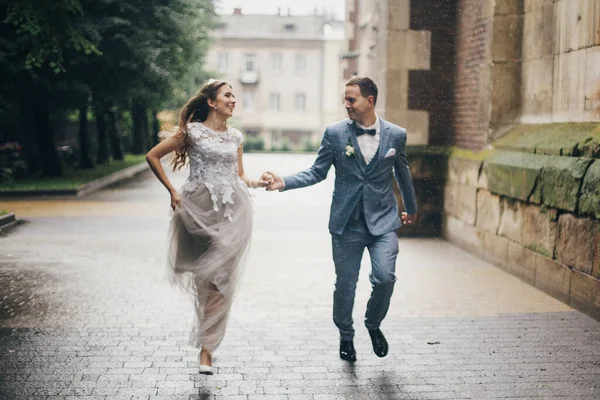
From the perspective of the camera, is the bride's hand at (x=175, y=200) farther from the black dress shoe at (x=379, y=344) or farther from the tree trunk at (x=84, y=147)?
the tree trunk at (x=84, y=147)

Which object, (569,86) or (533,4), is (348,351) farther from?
(533,4)

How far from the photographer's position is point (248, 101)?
7831 cm

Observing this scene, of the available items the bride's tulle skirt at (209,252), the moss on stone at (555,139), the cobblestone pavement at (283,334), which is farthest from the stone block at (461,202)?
the bride's tulle skirt at (209,252)

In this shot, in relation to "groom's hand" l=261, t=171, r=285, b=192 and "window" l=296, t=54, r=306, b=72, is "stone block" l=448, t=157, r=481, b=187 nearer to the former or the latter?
"groom's hand" l=261, t=171, r=285, b=192

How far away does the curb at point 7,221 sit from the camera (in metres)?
14.2

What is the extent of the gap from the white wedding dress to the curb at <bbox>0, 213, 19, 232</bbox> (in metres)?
8.85

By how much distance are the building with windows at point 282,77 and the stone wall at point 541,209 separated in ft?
217

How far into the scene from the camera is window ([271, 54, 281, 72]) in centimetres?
7800

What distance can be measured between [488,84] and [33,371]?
7242mm

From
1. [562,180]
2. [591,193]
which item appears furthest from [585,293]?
[562,180]

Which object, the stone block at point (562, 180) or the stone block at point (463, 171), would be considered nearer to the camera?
the stone block at point (562, 180)

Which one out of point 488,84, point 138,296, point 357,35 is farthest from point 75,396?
point 357,35

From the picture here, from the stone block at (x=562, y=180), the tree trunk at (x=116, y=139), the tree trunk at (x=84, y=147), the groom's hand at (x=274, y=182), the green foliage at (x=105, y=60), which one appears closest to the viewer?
the groom's hand at (x=274, y=182)

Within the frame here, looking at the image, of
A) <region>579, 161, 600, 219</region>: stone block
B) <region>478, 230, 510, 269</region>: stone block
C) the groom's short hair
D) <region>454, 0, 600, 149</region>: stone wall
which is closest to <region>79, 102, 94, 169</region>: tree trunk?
<region>454, 0, 600, 149</region>: stone wall
